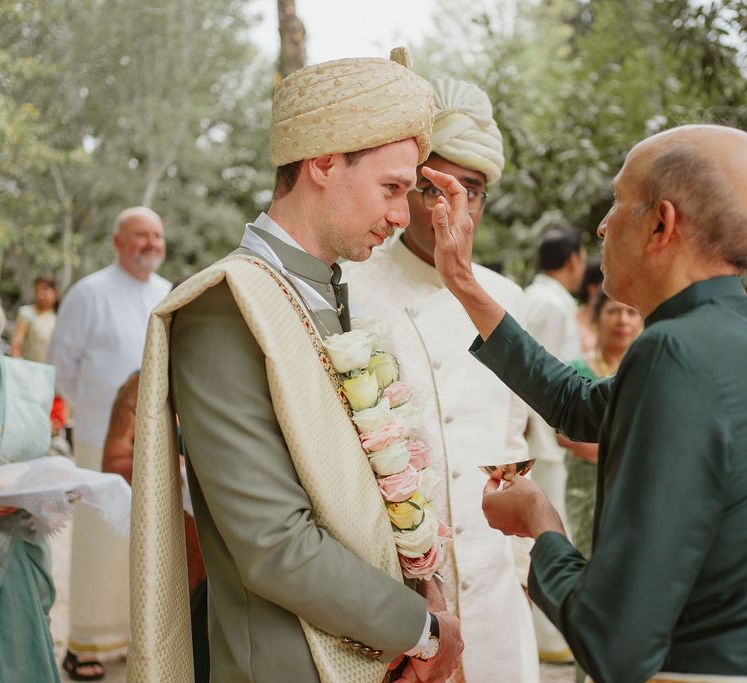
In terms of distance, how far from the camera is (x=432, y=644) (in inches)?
85.5

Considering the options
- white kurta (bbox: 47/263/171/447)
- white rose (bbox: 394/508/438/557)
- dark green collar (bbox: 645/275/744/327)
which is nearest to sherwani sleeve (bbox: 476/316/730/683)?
dark green collar (bbox: 645/275/744/327)

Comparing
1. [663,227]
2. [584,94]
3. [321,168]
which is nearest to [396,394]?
[321,168]

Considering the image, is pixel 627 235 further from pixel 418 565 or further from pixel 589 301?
pixel 589 301

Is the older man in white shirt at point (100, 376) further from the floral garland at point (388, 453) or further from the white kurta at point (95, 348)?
the floral garland at point (388, 453)

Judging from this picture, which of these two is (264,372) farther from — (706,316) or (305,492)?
(706,316)

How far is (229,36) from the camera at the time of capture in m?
32.8

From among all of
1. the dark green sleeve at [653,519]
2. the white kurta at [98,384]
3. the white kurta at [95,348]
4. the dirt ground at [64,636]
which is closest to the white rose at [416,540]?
the dark green sleeve at [653,519]

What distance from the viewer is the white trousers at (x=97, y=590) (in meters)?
5.51

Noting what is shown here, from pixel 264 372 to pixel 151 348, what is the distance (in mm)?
274

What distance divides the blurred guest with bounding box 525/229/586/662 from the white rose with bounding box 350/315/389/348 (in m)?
2.87

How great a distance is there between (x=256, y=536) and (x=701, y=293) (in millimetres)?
1025

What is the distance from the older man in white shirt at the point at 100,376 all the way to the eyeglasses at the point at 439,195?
A: 11.4 ft

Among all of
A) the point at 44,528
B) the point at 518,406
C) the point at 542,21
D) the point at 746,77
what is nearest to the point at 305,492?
the point at 518,406

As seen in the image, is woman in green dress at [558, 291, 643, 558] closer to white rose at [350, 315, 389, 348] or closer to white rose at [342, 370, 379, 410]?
white rose at [350, 315, 389, 348]
